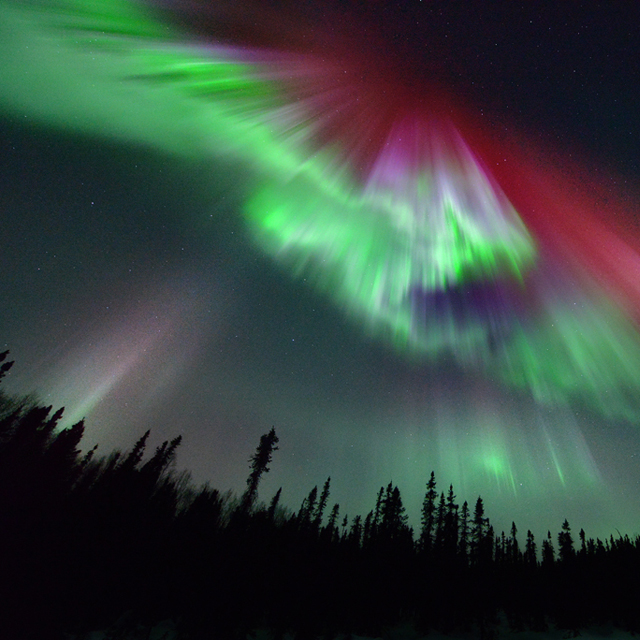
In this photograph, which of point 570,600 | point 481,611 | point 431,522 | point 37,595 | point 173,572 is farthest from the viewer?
point 431,522

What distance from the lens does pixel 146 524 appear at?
2124 inches

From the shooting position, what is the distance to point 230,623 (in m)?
39.8

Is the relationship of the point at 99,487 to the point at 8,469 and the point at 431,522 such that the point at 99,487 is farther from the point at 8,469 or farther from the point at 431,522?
the point at 431,522

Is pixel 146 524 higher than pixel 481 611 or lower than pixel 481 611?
lower

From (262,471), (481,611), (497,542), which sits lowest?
(481,611)

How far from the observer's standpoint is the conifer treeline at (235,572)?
40.4 metres

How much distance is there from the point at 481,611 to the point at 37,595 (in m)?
58.8

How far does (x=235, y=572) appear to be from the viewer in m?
46.0

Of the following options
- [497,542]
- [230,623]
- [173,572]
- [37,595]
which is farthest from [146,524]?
[497,542]

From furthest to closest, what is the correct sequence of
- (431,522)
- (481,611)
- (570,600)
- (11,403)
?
1. (11,403)
2. (431,522)
3. (570,600)
4. (481,611)

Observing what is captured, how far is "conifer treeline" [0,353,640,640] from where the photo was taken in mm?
40375

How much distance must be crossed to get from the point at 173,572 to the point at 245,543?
10.5 m

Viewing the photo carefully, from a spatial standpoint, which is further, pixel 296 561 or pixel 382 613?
pixel 296 561

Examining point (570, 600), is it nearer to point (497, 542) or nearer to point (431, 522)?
point (431, 522)
